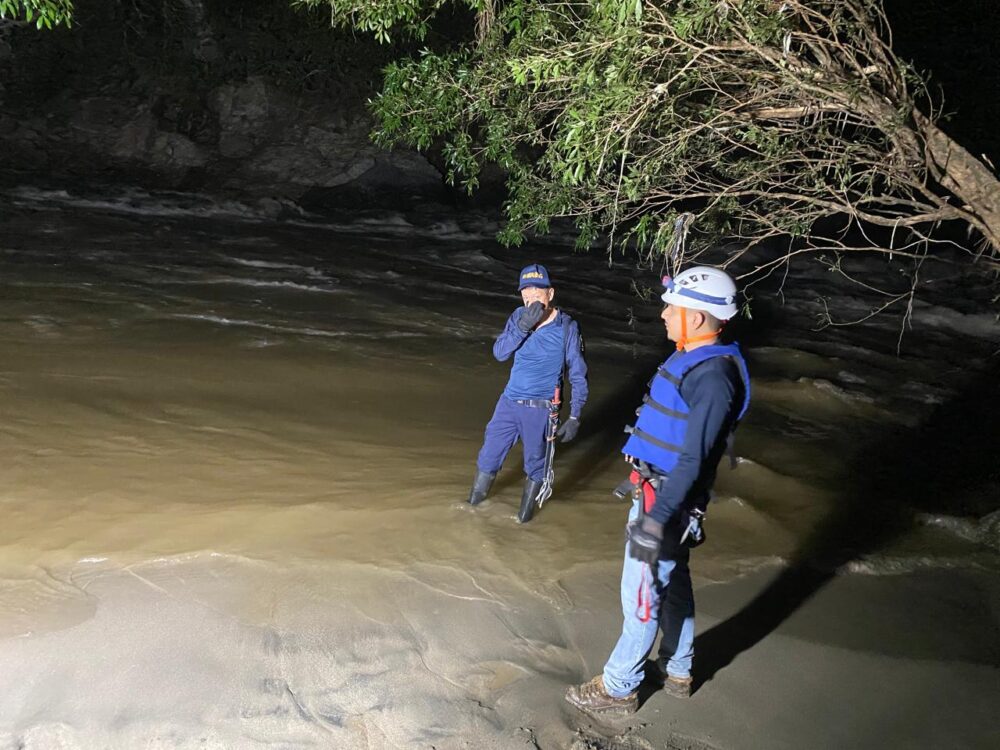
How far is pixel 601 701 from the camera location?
151 inches

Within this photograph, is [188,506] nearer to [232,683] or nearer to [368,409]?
[232,683]

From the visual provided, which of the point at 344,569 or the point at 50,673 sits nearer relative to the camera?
the point at 50,673

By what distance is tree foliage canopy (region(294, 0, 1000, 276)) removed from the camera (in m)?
5.41

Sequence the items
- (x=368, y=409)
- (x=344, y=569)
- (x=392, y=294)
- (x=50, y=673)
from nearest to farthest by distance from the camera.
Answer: (x=50, y=673)
(x=344, y=569)
(x=368, y=409)
(x=392, y=294)

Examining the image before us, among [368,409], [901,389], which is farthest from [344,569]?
[901,389]

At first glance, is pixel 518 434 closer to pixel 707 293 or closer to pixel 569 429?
pixel 569 429

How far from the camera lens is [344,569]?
494 cm

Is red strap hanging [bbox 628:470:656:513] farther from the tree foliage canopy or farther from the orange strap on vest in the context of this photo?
the tree foliage canopy

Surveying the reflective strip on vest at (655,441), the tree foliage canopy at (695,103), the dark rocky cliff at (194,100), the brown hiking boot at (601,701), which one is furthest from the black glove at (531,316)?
the dark rocky cliff at (194,100)

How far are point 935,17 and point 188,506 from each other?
10868 millimetres

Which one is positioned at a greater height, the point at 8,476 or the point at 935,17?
the point at 935,17

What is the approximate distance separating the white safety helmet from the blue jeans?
980 millimetres

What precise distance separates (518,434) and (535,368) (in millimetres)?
544

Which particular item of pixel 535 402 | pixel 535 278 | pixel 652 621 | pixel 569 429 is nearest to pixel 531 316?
pixel 535 278
